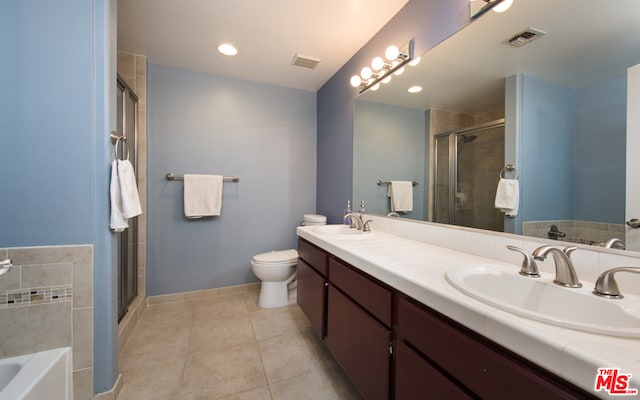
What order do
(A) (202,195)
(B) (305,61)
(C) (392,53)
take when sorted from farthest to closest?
(A) (202,195)
(B) (305,61)
(C) (392,53)

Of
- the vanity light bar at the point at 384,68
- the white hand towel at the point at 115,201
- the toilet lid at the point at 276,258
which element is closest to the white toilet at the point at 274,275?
the toilet lid at the point at 276,258

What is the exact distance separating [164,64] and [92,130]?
5.02 feet

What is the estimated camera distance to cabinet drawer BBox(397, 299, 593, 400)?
0.49 meters

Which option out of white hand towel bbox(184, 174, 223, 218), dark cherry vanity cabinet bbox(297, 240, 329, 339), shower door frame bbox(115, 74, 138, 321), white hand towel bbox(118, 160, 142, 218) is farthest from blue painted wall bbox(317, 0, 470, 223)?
shower door frame bbox(115, 74, 138, 321)

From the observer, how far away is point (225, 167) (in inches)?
100

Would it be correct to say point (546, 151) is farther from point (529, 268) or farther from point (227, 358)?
point (227, 358)

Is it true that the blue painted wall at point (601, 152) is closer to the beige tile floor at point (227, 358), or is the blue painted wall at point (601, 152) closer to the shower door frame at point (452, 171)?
the shower door frame at point (452, 171)

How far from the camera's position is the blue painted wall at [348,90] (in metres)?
1.37

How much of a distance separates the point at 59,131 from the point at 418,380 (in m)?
1.79

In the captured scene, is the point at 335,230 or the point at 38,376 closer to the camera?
the point at 38,376

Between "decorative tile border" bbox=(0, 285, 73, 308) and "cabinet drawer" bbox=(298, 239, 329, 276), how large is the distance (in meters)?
1.23

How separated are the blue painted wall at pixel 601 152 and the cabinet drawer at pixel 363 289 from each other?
77cm

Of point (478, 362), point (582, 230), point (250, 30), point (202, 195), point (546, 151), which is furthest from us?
point (202, 195)

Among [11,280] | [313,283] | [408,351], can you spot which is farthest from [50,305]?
[408,351]
